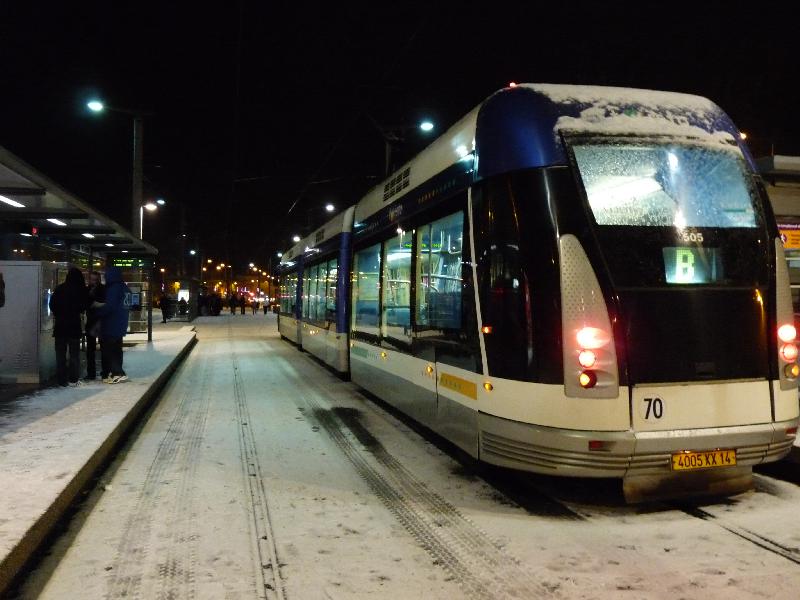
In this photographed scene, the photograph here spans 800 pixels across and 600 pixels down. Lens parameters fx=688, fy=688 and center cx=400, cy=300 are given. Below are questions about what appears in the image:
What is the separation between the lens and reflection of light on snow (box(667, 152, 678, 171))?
200 inches

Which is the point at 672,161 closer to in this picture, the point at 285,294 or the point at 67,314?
the point at 67,314

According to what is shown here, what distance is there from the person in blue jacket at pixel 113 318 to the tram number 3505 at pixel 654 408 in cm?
838

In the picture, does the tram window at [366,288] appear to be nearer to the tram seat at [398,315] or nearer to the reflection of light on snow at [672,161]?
the tram seat at [398,315]

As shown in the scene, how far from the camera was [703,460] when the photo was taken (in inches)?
188

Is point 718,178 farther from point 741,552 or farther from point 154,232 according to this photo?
point 154,232

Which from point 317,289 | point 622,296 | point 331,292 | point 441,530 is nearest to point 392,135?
point 317,289

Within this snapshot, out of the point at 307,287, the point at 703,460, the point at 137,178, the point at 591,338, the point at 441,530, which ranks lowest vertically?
the point at 441,530

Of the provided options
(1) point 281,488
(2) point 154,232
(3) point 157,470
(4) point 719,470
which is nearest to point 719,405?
(4) point 719,470

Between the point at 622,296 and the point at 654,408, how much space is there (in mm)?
795

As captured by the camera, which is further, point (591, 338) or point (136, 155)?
point (136, 155)

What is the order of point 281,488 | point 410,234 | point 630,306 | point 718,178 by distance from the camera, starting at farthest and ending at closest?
point 410,234 < point 281,488 < point 718,178 < point 630,306

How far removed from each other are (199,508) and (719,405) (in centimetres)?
387

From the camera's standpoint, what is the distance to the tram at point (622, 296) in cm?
469

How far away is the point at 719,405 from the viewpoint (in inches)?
189
